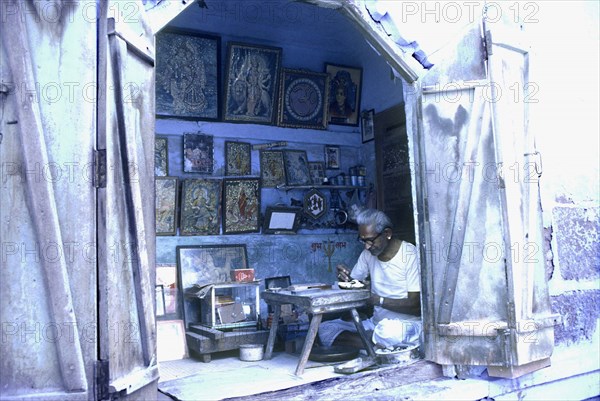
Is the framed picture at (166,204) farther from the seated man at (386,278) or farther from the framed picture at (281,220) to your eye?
the seated man at (386,278)

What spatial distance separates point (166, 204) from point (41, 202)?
145 inches

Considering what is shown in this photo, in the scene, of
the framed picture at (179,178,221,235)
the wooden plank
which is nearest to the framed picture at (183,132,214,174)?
the framed picture at (179,178,221,235)

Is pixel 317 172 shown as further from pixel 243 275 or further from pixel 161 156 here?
pixel 161 156

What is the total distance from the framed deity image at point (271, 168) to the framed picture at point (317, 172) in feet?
1.41

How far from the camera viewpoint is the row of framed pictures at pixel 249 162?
22.2 ft

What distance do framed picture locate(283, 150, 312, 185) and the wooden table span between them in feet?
7.55

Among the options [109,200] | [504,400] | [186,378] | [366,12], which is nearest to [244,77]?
[366,12]

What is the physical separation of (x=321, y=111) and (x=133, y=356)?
508cm

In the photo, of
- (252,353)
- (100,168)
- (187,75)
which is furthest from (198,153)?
(100,168)

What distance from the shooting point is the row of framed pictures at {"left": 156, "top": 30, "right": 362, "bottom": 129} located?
670 centimetres

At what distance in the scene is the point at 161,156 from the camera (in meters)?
6.65

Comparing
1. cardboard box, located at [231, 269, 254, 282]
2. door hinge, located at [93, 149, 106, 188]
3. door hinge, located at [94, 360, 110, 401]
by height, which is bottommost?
door hinge, located at [94, 360, 110, 401]

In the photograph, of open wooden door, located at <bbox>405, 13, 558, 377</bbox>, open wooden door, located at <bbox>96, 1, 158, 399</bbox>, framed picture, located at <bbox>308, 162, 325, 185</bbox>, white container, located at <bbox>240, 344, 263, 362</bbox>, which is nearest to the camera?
open wooden door, located at <bbox>96, 1, 158, 399</bbox>

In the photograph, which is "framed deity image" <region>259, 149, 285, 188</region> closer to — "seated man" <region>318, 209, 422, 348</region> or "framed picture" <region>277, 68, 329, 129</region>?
"framed picture" <region>277, 68, 329, 129</region>
